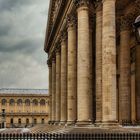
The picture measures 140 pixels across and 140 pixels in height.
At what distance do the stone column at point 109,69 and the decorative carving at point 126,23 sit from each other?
1107 centimetres

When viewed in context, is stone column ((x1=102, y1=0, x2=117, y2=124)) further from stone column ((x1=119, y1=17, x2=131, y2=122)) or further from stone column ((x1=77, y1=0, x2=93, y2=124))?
stone column ((x1=119, y1=17, x2=131, y2=122))

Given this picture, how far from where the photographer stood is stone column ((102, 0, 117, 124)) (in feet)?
116

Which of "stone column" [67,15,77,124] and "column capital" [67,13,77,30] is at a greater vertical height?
"column capital" [67,13,77,30]

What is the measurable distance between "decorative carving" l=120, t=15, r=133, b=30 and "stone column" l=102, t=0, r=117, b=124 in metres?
11.1

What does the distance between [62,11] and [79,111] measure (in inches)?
836

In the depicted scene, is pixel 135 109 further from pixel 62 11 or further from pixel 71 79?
pixel 62 11

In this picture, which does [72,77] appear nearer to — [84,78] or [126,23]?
[126,23]

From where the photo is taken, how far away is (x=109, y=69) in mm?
35625

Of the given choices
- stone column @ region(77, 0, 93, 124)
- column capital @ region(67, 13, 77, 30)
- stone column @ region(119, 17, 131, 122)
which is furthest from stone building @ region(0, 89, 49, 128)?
stone column @ region(77, 0, 93, 124)

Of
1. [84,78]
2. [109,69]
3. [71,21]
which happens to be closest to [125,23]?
[71,21]

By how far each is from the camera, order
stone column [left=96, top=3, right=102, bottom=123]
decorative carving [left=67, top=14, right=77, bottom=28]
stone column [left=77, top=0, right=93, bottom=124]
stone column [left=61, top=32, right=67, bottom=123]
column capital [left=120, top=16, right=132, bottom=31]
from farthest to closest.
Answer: stone column [left=61, top=32, right=67, bottom=123], decorative carving [left=67, top=14, right=77, bottom=28], column capital [left=120, top=16, right=132, bottom=31], stone column [left=77, top=0, right=93, bottom=124], stone column [left=96, top=3, right=102, bottom=123]

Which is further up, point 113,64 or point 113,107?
point 113,64

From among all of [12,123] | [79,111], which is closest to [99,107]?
[79,111]

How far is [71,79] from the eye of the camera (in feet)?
164
